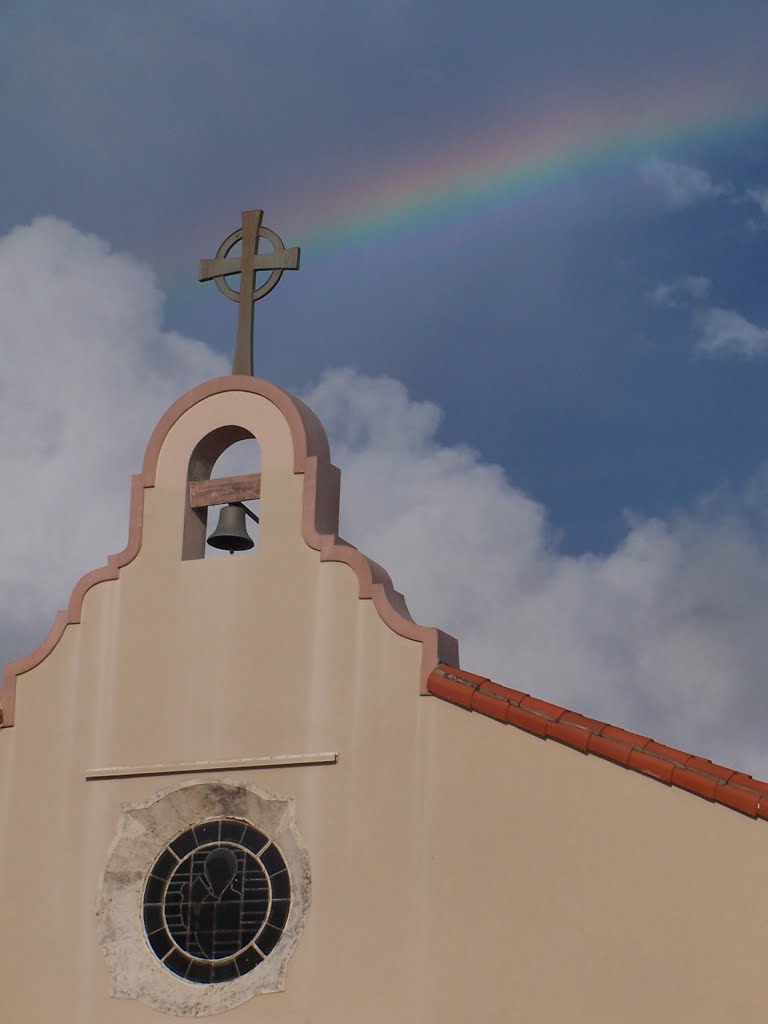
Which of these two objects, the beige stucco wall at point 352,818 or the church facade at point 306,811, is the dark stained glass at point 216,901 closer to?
the church facade at point 306,811

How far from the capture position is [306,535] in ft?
47.8

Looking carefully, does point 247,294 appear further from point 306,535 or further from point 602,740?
point 602,740

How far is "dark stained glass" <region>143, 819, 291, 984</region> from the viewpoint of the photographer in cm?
1352

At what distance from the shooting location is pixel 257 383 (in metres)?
15.5

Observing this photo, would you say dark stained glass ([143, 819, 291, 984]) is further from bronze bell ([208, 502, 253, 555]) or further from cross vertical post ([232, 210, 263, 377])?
cross vertical post ([232, 210, 263, 377])

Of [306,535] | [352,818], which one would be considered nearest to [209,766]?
[352,818]

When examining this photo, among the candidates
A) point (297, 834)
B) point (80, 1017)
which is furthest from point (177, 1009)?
point (297, 834)

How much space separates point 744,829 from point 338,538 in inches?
181

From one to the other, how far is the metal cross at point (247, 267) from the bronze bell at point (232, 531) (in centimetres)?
142

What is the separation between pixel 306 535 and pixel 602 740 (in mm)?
3453

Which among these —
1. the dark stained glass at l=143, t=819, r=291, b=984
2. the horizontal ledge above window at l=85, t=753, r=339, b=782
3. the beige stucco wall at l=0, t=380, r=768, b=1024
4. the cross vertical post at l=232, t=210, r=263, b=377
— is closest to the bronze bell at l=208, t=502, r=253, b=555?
the beige stucco wall at l=0, t=380, r=768, b=1024

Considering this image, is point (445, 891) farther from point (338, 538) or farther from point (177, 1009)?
point (338, 538)

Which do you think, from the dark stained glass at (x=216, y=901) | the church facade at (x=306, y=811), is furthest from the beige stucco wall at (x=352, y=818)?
the dark stained glass at (x=216, y=901)

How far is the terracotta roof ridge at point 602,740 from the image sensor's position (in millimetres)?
12250
